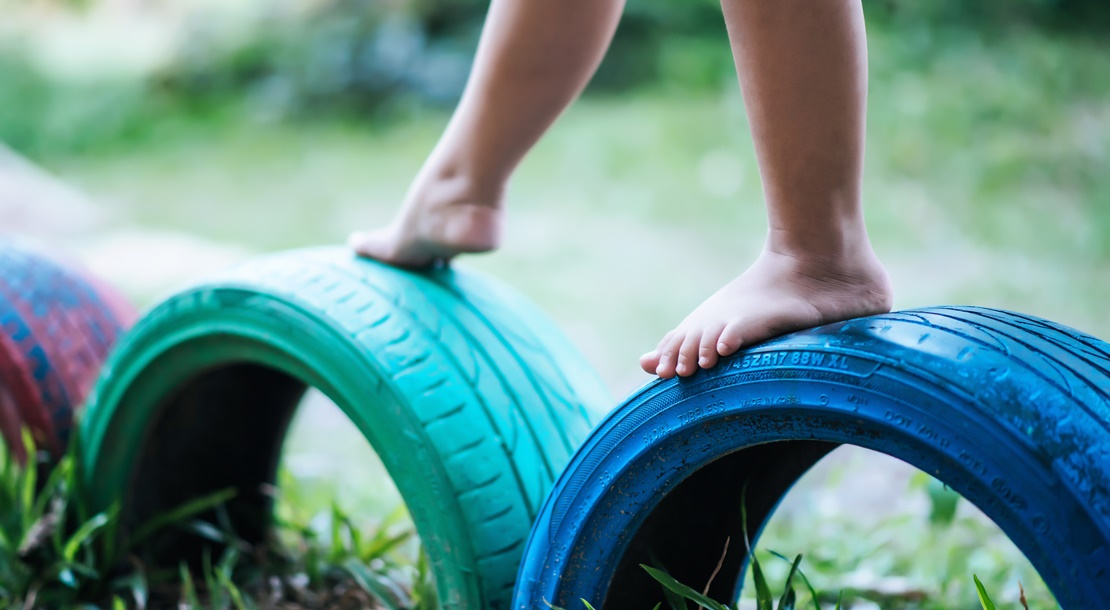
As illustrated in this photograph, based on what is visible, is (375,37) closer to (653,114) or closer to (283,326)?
(653,114)

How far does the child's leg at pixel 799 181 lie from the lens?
0.98m

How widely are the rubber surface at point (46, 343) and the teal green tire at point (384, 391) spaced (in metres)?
0.15

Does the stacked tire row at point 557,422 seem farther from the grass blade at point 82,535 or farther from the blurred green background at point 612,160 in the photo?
the blurred green background at point 612,160

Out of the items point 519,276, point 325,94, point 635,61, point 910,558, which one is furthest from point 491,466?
point 325,94

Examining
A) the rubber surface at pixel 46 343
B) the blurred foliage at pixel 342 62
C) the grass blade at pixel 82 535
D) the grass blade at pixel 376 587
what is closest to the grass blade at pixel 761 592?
the grass blade at pixel 376 587

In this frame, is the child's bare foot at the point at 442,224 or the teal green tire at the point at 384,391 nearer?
the teal green tire at the point at 384,391

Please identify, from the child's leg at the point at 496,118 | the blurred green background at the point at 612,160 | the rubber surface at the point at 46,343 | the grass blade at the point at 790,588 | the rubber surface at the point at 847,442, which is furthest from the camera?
the blurred green background at the point at 612,160

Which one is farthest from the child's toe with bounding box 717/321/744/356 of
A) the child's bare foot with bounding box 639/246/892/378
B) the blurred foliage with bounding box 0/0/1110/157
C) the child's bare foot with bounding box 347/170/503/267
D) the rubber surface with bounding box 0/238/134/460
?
the blurred foliage with bounding box 0/0/1110/157

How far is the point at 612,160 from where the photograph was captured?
5570 mm

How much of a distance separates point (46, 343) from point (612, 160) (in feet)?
13.7

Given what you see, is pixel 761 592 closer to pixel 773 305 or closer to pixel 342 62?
pixel 773 305

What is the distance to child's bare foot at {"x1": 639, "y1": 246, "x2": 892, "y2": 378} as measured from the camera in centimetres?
97

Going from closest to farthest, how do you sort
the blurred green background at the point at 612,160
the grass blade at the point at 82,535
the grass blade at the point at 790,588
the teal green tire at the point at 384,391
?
the grass blade at the point at 790,588 → the teal green tire at the point at 384,391 → the grass blade at the point at 82,535 → the blurred green background at the point at 612,160

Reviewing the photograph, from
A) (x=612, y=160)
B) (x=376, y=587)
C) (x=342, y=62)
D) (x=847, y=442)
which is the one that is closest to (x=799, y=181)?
(x=847, y=442)
